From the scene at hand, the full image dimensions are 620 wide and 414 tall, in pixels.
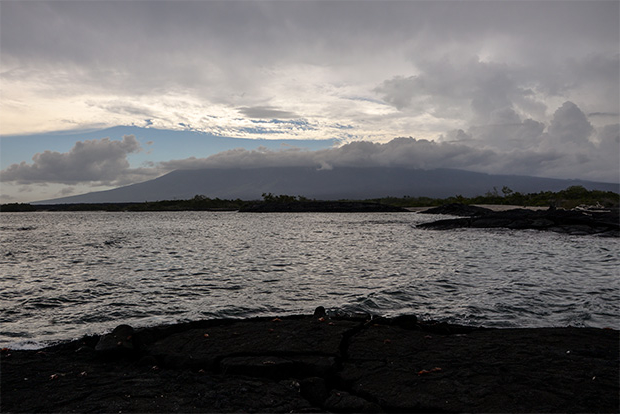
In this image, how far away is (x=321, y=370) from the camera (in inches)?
360

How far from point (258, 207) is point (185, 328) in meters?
185

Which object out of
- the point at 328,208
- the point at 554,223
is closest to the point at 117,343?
the point at 554,223

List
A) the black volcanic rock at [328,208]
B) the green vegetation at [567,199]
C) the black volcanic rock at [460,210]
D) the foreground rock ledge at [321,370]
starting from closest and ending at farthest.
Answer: the foreground rock ledge at [321,370], the green vegetation at [567,199], the black volcanic rock at [460,210], the black volcanic rock at [328,208]

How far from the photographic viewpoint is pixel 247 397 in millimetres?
7883

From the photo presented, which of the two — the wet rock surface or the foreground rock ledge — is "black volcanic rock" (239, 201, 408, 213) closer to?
the wet rock surface

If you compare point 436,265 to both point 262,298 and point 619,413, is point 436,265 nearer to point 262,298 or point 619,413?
point 262,298

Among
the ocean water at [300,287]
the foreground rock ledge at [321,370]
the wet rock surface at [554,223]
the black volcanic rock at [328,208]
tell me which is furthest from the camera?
the black volcanic rock at [328,208]

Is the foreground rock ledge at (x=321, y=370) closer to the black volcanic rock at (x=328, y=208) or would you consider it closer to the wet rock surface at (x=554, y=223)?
the wet rock surface at (x=554, y=223)

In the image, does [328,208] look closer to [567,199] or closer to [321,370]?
[567,199]

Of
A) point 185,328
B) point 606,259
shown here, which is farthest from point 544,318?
point 606,259

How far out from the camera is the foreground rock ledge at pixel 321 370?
7.48 meters

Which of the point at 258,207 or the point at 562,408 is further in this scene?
the point at 258,207

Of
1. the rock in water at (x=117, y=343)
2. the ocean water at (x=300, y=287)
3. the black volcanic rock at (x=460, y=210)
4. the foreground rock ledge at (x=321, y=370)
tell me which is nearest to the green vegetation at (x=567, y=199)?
the black volcanic rock at (x=460, y=210)

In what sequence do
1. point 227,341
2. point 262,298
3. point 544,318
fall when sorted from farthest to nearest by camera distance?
point 262,298
point 544,318
point 227,341
